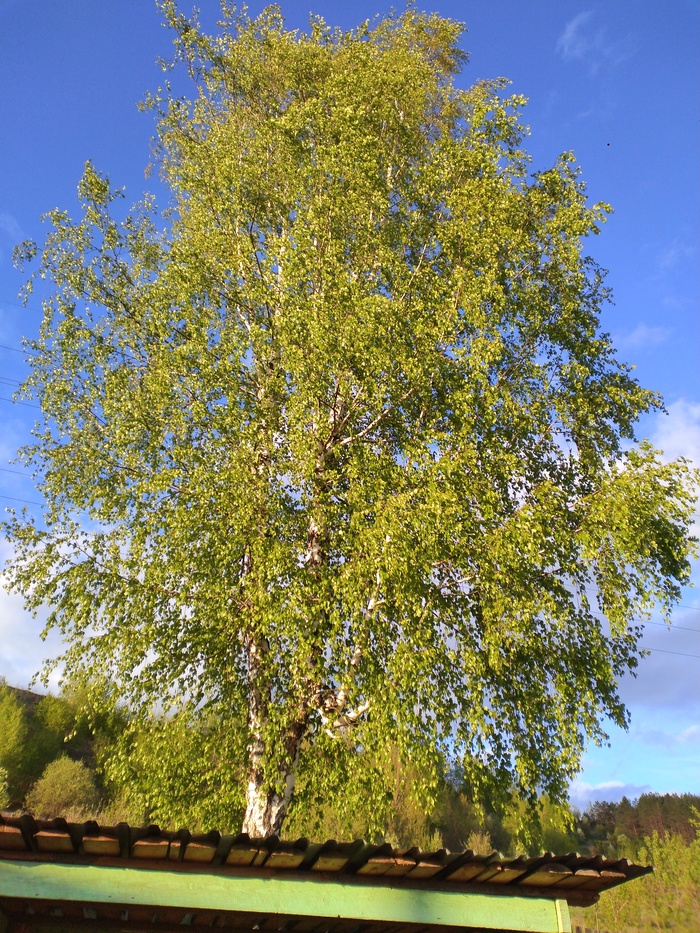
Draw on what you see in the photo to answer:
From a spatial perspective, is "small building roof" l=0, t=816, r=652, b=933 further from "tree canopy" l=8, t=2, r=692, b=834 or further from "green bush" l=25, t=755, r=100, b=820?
"green bush" l=25, t=755, r=100, b=820

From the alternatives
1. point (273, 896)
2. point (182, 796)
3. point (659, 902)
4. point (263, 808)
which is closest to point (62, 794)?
point (659, 902)

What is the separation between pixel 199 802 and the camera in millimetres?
11289

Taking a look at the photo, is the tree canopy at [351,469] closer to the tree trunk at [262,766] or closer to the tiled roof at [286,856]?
the tree trunk at [262,766]

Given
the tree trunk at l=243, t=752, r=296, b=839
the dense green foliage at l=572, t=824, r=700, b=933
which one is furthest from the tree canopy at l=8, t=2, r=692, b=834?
the dense green foliage at l=572, t=824, r=700, b=933

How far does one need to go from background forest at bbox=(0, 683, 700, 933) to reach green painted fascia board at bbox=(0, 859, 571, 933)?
389cm

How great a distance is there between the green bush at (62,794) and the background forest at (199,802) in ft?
0.17

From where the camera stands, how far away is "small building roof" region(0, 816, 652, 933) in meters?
5.32

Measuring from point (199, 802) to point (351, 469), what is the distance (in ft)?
19.4

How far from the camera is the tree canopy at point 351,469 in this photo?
1089 centimetres

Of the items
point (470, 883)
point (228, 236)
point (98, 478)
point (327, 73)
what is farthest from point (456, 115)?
point (470, 883)

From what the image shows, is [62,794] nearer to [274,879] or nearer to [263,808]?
[263,808]

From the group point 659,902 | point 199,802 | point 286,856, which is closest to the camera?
point 286,856

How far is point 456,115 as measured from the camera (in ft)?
70.3

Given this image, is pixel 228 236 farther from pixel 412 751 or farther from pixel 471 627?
pixel 412 751
